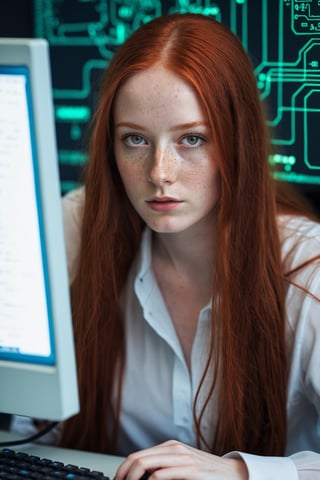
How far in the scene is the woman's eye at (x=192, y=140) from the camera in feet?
3.43

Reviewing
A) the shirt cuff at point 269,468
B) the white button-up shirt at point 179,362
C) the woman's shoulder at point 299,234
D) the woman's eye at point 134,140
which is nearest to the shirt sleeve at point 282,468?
the shirt cuff at point 269,468

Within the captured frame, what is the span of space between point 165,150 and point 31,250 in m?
0.27

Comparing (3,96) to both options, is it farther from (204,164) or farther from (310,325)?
(310,325)

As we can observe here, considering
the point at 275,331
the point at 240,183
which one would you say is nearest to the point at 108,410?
the point at 275,331

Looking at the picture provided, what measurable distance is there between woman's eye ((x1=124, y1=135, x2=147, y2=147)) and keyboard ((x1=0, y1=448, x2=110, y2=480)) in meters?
0.40

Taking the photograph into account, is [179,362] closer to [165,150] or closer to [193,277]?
[193,277]

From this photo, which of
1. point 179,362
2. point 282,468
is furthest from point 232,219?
point 282,468

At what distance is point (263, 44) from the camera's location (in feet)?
4.24

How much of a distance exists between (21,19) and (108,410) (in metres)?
0.78

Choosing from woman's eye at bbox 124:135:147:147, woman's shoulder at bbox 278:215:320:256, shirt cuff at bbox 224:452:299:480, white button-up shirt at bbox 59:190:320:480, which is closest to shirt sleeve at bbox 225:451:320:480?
shirt cuff at bbox 224:452:299:480

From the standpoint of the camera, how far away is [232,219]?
3.65 ft

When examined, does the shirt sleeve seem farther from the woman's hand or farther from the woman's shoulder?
the woman's shoulder

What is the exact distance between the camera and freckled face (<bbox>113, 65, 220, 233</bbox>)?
3.37 feet

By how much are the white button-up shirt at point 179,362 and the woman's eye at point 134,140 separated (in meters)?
0.20
